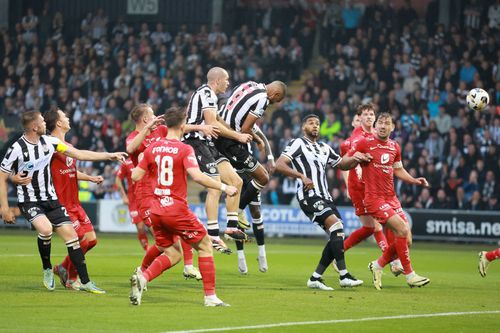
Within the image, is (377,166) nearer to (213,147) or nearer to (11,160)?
(213,147)

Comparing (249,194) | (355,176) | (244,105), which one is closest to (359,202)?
(355,176)

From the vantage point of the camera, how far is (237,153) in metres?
15.5

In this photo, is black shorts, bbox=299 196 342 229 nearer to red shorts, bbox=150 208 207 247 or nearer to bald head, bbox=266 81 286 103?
bald head, bbox=266 81 286 103

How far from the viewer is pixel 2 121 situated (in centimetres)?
3550

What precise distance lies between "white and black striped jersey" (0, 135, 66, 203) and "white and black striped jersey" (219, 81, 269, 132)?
9.70 feet

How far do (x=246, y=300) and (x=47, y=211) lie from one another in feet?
9.40

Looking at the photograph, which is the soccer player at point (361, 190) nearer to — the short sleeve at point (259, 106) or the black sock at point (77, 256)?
the short sleeve at point (259, 106)

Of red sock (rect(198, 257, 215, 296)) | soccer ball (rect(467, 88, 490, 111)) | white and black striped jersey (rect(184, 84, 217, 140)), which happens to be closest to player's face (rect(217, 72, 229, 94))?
white and black striped jersey (rect(184, 84, 217, 140))

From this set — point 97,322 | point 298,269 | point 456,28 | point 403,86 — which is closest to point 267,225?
point 403,86

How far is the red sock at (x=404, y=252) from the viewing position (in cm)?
1442

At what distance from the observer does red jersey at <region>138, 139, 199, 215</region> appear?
1149cm

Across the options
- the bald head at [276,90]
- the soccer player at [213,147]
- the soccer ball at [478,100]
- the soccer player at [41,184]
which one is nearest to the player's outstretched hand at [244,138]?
the soccer player at [213,147]

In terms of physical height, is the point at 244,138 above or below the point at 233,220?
above

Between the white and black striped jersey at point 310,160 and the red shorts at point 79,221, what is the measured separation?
9.65ft
